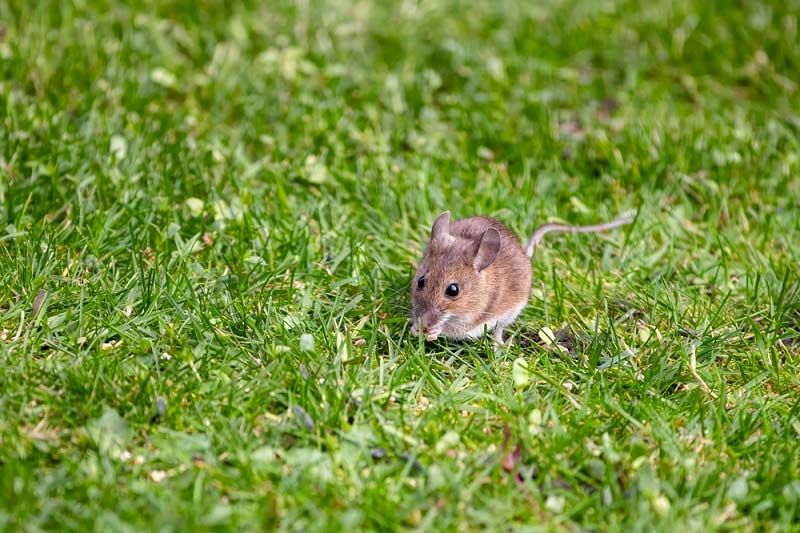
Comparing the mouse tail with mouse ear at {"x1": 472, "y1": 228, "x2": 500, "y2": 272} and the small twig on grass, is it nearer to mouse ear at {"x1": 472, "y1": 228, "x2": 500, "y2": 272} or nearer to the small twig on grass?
mouse ear at {"x1": 472, "y1": 228, "x2": 500, "y2": 272}

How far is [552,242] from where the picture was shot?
5566 millimetres

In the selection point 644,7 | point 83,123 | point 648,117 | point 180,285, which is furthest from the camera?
point 644,7

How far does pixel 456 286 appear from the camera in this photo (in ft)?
15.2

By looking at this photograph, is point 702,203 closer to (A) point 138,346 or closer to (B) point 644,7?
(B) point 644,7

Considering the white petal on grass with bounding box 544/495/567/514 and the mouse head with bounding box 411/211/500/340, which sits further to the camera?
the mouse head with bounding box 411/211/500/340

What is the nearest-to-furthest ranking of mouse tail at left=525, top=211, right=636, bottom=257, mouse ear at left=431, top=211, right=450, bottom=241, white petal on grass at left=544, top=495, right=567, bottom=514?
1. white petal on grass at left=544, top=495, right=567, bottom=514
2. mouse ear at left=431, top=211, right=450, bottom=241
3. mouse tail at left=525, top=211, right=636, bottom=257

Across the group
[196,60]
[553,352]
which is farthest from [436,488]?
[196,60]

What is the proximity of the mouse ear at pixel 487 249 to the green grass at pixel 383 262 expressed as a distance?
428 mm

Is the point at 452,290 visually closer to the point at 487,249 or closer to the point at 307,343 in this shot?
the point at 487,249

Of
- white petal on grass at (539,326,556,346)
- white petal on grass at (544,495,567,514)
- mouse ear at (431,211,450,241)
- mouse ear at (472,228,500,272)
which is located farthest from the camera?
mouse ear at (431,211,450,241)

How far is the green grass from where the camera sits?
3.60 m

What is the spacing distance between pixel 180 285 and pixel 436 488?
1.79 metres

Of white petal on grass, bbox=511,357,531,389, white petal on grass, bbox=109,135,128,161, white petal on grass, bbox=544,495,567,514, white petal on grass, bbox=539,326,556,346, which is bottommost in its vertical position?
white petal on grass, bbox=539,326,556,346

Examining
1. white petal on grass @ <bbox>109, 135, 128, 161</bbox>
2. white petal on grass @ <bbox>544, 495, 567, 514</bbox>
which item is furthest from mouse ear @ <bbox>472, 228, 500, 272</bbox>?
white petal on grass @ <bbox>109, 135, 128, 161</bbox>
